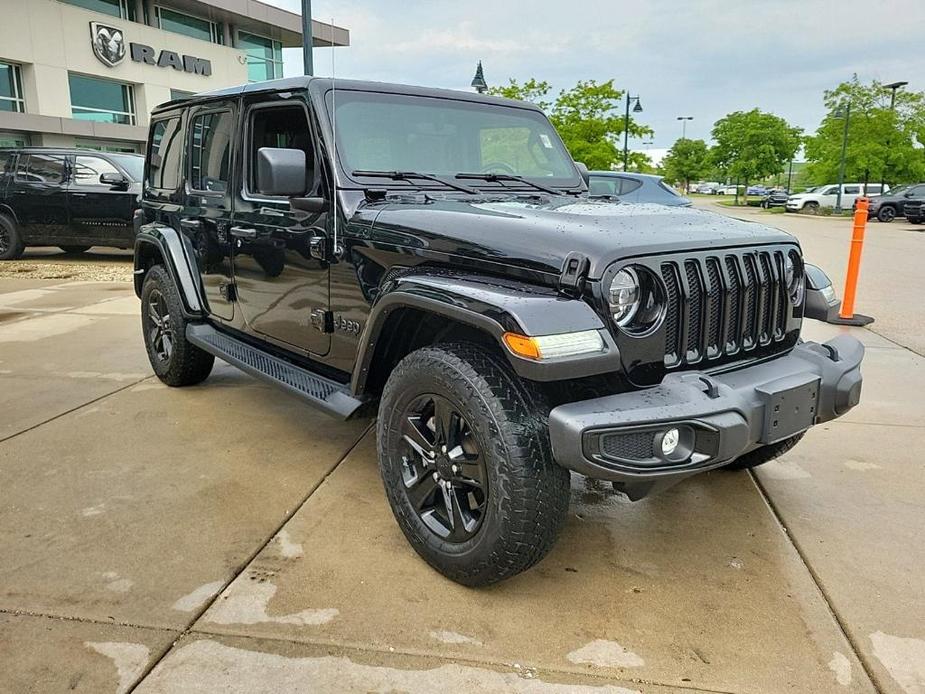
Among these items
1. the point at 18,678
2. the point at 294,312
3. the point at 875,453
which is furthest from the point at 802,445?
the point at 18,678

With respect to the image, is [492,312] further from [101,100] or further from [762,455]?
[101,100]

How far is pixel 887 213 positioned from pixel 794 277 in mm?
27424

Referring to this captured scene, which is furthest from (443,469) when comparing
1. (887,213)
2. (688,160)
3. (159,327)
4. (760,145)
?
(688,160)

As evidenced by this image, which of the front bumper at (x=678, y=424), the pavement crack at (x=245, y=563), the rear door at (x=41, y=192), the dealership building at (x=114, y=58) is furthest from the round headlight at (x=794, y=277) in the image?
the dealership building at (x=114, y=58)

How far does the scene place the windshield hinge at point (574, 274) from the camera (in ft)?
7.54

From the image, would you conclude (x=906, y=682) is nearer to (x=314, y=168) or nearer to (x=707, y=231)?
(x=707, y=231)

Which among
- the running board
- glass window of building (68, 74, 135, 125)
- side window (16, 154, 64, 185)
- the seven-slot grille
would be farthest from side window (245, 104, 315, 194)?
glass window of building (68, 74, 135, 125)

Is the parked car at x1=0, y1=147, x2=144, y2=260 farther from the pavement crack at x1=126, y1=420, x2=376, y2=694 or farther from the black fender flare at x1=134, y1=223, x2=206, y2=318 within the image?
the pavement crack at x1=126, y1=420, x2=376, y2=694

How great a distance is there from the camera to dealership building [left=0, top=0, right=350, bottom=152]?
21.1 metres

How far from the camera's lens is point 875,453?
12.9 ft

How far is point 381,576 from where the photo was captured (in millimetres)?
2703

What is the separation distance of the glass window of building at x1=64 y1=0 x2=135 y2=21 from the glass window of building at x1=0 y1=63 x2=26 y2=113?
3.05m

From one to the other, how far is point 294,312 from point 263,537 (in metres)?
1.13

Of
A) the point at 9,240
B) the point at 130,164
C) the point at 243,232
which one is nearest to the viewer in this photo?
the point at 243,232
